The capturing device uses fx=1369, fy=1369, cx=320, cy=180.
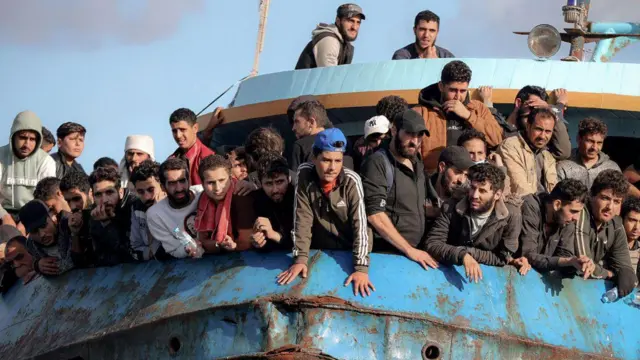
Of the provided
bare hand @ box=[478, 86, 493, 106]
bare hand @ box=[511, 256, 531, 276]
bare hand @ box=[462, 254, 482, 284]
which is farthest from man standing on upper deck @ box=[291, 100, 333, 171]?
bare hand @ box=[478, 86, 493, 106]

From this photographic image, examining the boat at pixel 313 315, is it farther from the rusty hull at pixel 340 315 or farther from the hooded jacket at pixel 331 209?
the hooded jacket at pixel 331 209

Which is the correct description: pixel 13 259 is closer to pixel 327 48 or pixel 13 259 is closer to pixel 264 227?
pixel 327 48

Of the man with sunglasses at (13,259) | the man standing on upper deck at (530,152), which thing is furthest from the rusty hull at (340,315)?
the man with sunglasses at (13,259)

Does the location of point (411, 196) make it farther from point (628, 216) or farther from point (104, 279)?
point (104, 279)

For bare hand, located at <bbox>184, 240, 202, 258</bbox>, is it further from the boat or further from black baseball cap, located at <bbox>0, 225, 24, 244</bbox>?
black baseball cap, located at <bbox>0, 225, 24, 244</bbox>

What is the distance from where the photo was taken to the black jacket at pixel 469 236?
9398 millimetres

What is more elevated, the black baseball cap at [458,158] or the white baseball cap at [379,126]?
the white baseball cap at [379,126]

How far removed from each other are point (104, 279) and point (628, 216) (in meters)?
4.11

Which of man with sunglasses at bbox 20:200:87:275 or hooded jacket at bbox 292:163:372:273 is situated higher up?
hooded jacket at bbox 292:163:372:273

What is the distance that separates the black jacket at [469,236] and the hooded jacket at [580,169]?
4.95 ft

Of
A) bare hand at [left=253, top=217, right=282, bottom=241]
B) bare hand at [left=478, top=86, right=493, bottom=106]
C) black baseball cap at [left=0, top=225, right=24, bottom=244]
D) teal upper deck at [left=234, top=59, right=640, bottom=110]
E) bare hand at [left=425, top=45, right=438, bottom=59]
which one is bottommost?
black baseball cap at [left=0, top=225, right=24, bottom=244]

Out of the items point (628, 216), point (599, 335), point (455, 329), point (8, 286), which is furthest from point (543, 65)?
point (8, 286)

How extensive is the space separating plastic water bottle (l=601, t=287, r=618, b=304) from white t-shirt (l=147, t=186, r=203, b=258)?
10.1 ft

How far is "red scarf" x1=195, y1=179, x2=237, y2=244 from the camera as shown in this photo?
9500 millimetres
